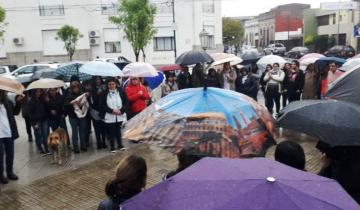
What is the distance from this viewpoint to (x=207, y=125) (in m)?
3.43

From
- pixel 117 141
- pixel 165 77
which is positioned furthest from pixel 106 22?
pixel 117 141

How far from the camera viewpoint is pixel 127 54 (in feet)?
123

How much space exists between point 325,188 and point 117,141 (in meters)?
6.89

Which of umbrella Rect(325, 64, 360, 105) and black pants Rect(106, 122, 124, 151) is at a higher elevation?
umbrella Rect(325, 64, 360, 105)

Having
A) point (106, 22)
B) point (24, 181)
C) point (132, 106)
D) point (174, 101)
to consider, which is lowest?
point (24, 181)

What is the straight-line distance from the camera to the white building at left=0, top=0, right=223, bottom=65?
35.4 meters

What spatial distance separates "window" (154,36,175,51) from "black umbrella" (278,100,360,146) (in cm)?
3424

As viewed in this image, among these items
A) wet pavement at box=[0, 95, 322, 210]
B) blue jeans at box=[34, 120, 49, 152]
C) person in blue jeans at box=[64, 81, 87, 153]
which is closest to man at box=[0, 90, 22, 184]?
wet pavement at box=[0, 95, 322, 210]

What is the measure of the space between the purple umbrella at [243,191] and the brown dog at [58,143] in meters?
5.64

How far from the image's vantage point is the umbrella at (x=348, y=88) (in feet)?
12.2

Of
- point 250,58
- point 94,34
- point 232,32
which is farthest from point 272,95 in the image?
point 232,32

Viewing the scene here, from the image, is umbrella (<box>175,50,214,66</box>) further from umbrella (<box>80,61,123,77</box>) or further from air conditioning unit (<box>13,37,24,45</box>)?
air conditioning unit (<box>13,37,24,45</box>)

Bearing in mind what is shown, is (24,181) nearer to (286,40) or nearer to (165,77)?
(165,77)

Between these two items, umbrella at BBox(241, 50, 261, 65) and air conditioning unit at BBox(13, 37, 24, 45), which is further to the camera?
air conditioning unit at BBox(13, 37, 24, 45)
